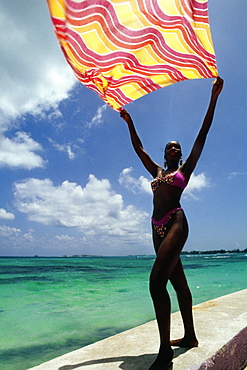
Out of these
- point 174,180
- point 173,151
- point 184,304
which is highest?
point 173,151

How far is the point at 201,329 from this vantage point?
3.10 meters

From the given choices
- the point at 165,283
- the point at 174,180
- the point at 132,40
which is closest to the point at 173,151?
the point at 174,180

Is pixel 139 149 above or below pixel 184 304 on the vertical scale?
above

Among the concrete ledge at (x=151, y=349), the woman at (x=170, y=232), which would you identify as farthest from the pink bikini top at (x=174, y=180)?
the concrete ledge at (x=151, y=349)

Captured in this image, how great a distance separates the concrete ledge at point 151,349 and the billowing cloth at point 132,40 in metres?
2.39

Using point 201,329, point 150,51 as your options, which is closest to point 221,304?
point 201,329

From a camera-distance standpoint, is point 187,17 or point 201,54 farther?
point 201,54

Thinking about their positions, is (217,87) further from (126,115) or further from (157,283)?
(157,283)

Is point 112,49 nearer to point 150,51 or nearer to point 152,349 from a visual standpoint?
point 150,51

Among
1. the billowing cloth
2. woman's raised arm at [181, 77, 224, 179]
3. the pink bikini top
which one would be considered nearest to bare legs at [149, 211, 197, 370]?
the pink bikini top

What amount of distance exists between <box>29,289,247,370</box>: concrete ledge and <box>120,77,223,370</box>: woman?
196 millimetres

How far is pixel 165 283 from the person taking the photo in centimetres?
215

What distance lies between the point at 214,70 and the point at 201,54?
0.18 meters

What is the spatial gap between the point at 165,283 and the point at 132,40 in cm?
208
